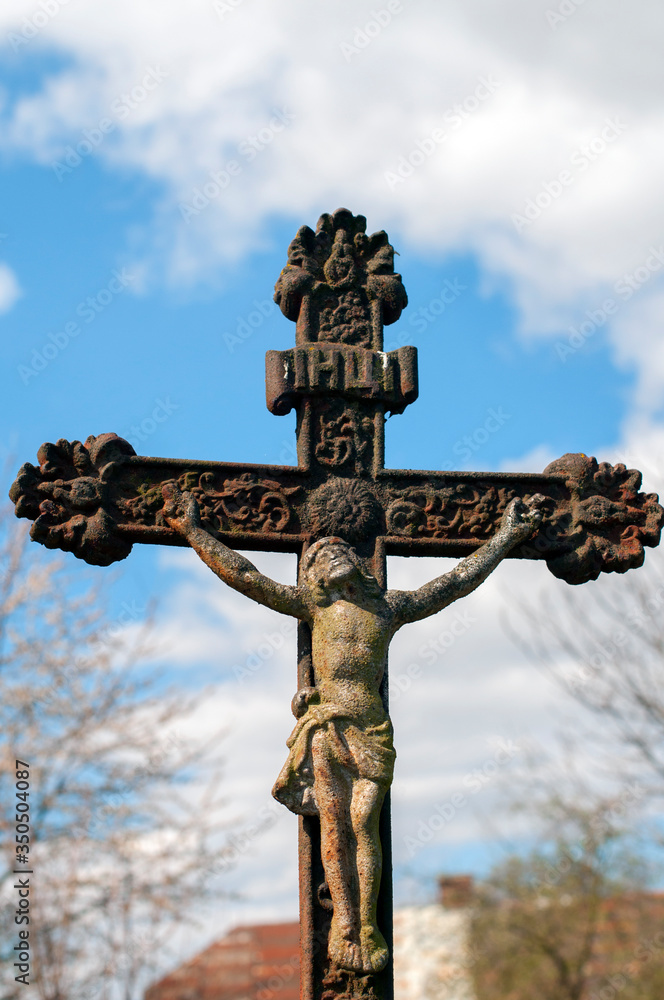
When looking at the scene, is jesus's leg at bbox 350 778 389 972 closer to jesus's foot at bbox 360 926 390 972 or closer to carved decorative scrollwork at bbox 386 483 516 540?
jesus's foot at bbox 360 926 390 972

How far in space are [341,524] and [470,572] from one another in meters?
0.65

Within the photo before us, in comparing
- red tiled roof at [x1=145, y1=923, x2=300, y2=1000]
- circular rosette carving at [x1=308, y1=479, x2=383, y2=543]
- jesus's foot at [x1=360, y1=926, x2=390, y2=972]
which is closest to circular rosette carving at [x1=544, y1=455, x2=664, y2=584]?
circular rosette carving at [x1=308, y1=479, x2=383, y2=543]

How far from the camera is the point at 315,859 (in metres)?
4.93

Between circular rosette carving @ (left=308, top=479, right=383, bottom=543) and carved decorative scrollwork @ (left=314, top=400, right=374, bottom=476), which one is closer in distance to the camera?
circular rosette carving @ (left=308, top=479, right=383, bottom=543)

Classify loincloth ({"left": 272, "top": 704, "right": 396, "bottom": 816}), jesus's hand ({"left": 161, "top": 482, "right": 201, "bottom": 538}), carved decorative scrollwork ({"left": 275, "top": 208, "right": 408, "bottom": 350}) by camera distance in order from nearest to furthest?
1. loincloth ({"left": 272, "top": 704, "right": 396, "bottom": 816})
2. jesus's hand ({"left": 161, "top": 482, "right": 201, "bottom": 538})
3. carved decorative scrollwork ({"left": 275, "top": 208, "right": 408, "bottom": 350})

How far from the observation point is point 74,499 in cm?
538

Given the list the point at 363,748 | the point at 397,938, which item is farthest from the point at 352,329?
the point at 397,938

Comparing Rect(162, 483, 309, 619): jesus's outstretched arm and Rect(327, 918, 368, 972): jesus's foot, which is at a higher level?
Rect(162, 483, 309, 619): jesus's outstretched arm

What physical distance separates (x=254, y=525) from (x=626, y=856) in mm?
16318

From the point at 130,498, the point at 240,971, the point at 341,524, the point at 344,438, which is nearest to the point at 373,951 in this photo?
the point at 341,524

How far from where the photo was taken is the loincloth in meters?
4.88

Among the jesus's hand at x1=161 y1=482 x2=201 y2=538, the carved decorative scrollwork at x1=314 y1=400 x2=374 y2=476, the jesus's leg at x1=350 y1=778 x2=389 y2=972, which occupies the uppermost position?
the carved decorative scrollwork at x1=314 y1=400 x2=374 y2=476

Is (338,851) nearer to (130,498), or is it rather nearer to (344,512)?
(344,512)

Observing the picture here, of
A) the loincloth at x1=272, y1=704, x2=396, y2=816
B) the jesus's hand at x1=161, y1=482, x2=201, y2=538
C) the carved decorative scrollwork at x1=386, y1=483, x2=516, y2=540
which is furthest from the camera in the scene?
the carved decorative scrollwork at x1=386, y1=483, x2=516, y2=540
